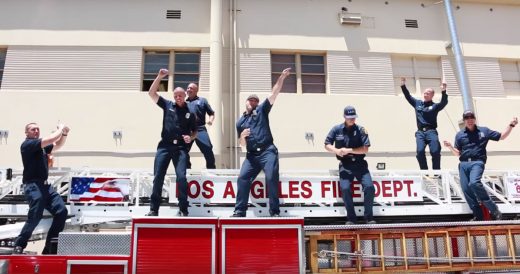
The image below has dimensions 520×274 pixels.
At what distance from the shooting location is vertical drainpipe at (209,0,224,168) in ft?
35.4

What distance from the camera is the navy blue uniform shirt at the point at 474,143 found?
685 cm

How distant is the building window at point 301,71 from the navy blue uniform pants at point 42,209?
7353 mm

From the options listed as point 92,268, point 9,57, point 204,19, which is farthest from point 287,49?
point 92,268

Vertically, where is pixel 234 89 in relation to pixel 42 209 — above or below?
above

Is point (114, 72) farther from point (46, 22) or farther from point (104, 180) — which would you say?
point (104, 180)

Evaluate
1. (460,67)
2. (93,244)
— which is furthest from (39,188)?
(460,67)

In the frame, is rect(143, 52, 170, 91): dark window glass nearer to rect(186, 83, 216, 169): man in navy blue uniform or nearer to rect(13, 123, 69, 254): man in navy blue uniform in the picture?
rect(186, 83, 216, 169): man in navy blue uniform

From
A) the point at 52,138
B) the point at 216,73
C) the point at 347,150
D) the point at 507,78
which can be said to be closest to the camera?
the point at 52,138

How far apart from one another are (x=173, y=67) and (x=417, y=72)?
7.29 meters

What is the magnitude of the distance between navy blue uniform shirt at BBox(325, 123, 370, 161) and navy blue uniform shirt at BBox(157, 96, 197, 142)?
2198mm

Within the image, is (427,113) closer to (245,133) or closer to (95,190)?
(245,133)

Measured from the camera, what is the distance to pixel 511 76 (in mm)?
12836

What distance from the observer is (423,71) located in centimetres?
1255

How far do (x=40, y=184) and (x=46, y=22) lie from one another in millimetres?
7540
